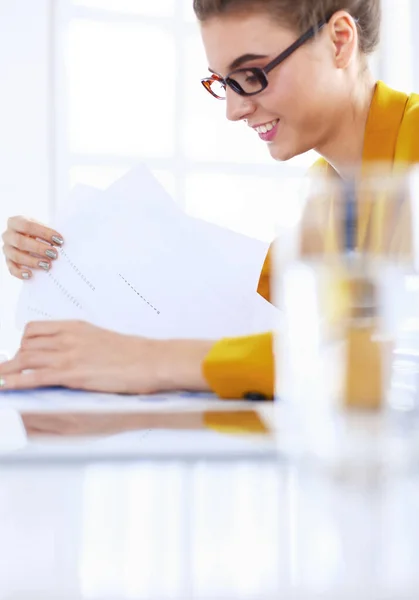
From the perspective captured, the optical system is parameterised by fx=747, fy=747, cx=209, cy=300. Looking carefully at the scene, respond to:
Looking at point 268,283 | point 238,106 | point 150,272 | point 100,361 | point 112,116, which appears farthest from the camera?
point 112,116

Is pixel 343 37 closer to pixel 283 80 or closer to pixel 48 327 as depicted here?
pixel 283 80

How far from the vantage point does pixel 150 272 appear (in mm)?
781

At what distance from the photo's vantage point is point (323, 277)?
1.13 feet

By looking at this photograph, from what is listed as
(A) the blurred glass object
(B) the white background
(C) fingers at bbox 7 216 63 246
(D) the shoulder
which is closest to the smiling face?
(D) the shoulder

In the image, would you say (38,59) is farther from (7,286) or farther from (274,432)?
(274,432)

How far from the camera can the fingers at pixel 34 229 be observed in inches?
31.8

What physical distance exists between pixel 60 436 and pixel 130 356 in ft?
0.96

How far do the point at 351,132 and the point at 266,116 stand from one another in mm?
145

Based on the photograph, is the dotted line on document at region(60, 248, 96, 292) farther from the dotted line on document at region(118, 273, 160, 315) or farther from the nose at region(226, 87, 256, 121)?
the nose at region(226, 87, 256, 121)

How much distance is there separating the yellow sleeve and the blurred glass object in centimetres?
25

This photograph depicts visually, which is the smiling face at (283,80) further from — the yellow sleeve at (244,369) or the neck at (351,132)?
the yellow sleeve at (244,369)

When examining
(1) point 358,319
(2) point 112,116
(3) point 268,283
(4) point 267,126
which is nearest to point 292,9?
(4) point 267,126

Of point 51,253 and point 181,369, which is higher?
point 51,253

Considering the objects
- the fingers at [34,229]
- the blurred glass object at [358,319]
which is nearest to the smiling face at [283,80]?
the fingers at [34,229]
